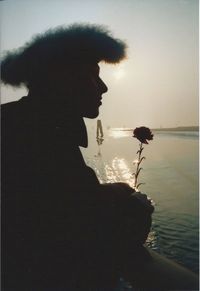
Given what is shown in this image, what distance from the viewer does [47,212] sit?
5.43 feet

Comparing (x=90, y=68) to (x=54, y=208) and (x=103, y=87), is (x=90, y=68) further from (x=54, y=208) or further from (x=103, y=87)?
(x=54, y=208)

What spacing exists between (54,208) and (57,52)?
877 millimetres

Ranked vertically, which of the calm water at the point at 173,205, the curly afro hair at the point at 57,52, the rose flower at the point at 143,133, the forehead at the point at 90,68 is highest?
the curly afro hair at the point at 57,52

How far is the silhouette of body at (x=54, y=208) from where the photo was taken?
5.37 ft

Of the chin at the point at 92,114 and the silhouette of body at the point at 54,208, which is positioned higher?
the chin at the point at 92,114

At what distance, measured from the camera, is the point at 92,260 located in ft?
5.68

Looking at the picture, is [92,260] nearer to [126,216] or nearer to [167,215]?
[126,216]

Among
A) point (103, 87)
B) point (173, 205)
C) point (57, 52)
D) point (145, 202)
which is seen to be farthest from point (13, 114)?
point (173, 205)

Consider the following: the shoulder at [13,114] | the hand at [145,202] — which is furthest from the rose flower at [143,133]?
the shoulder at [13,114]

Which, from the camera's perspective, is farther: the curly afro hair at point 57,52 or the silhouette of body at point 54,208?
the curly afro hair at point 57,52

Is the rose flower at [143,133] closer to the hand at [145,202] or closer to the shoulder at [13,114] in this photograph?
the hand at [145,202]

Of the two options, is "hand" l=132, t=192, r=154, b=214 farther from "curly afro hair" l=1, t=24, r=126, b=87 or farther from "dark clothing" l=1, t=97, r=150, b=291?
"curly afro hair" l=1, t=24, r=126, b=87

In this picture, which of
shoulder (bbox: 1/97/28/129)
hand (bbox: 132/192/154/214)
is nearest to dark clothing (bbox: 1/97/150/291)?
shoulder (bbox: 1/97/28/129)

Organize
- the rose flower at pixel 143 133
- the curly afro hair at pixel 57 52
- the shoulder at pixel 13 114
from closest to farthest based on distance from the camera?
1. the shoulder at pixel 13 114
2. the curly afro hair at pixel 57 52
3. the rose flower at pixel 143 133
